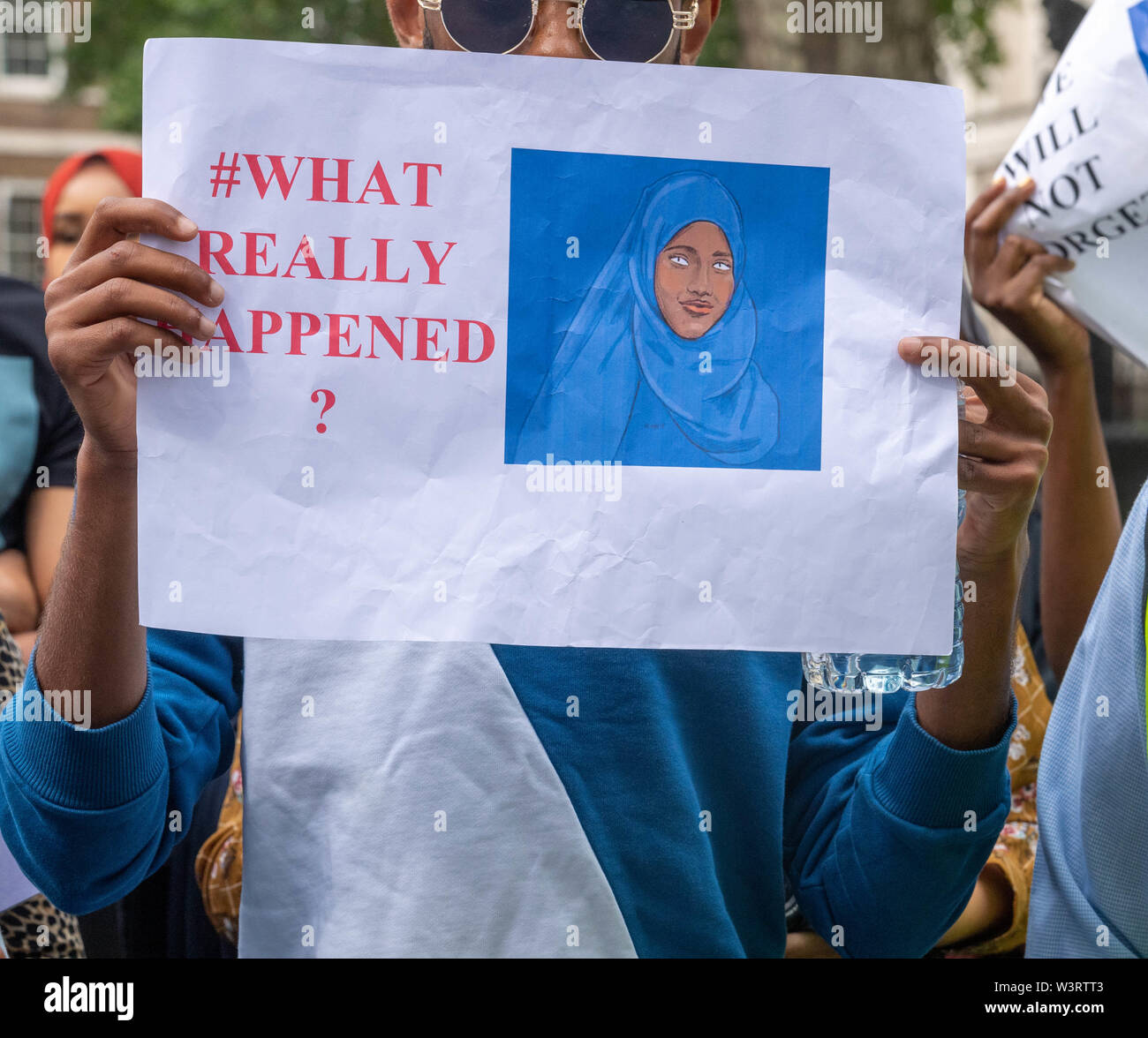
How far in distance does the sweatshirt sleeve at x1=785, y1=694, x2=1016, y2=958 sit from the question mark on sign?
34.7 inches

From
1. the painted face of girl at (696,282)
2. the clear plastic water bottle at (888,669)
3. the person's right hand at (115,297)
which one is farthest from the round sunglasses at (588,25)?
the clear plastic water bottle at (888,669)

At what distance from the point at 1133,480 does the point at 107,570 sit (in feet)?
18.6

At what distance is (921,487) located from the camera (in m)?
1.52

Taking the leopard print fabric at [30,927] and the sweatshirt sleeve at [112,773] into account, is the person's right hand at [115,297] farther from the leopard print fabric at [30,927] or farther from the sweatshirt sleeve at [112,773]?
the leopard print fabric at [30,927]

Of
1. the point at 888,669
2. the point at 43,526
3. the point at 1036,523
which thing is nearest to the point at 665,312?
the point at 888,669

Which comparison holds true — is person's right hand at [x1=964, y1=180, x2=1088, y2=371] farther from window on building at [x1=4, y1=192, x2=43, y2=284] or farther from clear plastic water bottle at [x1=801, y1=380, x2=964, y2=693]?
window on building at [x1=4, y1=192, x2=43, y2=284]

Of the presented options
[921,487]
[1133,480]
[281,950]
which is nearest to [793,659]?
[921,487]

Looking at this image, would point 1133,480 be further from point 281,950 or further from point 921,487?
point 281,950

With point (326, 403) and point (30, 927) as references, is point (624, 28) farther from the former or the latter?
point (30, 927)

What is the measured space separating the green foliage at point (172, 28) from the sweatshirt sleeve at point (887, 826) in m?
9.67

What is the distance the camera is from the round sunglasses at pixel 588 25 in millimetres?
1611

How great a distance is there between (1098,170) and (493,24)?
85 cm

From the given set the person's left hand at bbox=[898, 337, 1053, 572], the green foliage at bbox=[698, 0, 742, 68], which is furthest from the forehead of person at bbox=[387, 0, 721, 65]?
A: the green foliage at bbox=[698, 0, 742, 68]

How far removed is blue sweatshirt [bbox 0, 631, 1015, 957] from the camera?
5.27 feet
